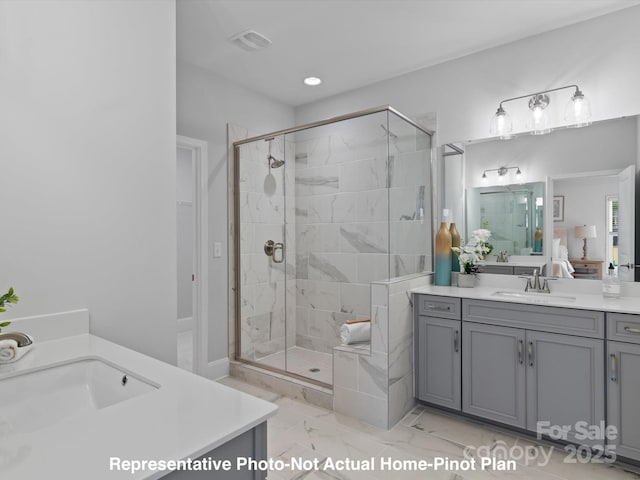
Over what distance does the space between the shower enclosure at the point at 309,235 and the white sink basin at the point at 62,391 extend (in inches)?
74.3

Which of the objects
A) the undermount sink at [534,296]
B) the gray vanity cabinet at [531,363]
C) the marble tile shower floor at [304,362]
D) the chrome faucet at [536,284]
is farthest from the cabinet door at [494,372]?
the marble tile shower floor at [304,362]

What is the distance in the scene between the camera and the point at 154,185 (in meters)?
1.90

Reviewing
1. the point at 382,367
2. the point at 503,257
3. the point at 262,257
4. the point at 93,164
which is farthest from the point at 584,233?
the point at 93,164

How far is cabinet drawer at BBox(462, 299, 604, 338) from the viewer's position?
79.4 inches

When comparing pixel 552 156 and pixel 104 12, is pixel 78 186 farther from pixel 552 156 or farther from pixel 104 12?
pixel 552 156

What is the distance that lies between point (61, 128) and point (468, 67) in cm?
277

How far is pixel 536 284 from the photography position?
262cm

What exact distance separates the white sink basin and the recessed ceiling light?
9.30 feet

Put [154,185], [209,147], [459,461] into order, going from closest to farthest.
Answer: [154,185] < [459,461] < [209,147]

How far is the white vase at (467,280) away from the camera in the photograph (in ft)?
9.21

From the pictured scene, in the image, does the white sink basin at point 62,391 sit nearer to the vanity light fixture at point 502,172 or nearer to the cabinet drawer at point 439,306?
the cabinet drawer at point 439,306

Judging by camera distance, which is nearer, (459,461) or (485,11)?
(459,461)

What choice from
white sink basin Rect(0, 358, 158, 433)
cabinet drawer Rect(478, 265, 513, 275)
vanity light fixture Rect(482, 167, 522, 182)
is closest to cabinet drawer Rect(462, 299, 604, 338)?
cabinet drawer Rect(478, 265, 513, 275)

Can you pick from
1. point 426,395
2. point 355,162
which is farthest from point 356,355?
point 355,162
